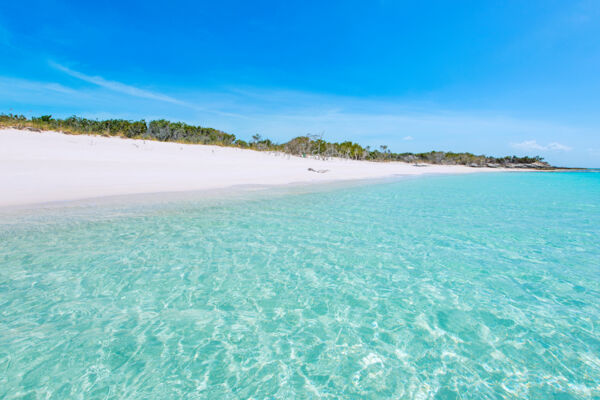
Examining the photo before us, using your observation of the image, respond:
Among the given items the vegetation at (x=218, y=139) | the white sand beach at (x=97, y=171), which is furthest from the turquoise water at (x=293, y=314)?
the vegetation at (x=218, y=139)

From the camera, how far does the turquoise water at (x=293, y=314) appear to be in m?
2.78

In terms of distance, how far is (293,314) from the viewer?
3.93 meters

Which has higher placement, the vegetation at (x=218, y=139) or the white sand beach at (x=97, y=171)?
the vegetation at (x=218, y=139)

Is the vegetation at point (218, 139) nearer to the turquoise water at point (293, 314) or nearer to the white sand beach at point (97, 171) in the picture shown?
the white sand beach at point (97, 171)

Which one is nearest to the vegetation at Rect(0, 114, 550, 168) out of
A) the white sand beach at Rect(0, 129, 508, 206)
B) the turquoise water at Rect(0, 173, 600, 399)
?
the white sand beach at Rect(0, 129, 508, 206)

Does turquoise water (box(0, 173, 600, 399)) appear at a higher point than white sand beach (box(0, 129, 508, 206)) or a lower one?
lower

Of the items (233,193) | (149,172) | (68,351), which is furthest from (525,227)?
(149,172)

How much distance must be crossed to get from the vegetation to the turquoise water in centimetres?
3048

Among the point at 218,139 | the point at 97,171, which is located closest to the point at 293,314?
the point at 97,171

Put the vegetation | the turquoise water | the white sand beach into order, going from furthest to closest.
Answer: the vegetation
the white sand beach
the turquoise water

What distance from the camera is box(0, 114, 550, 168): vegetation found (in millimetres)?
31347

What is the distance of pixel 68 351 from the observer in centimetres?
309

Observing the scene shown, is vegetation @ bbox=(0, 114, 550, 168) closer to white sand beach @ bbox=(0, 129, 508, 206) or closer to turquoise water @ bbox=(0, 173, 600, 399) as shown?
white sand beach @ bbox=(0, 129, 508, 206)

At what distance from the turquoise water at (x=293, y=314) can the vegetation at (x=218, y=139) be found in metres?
30.5
